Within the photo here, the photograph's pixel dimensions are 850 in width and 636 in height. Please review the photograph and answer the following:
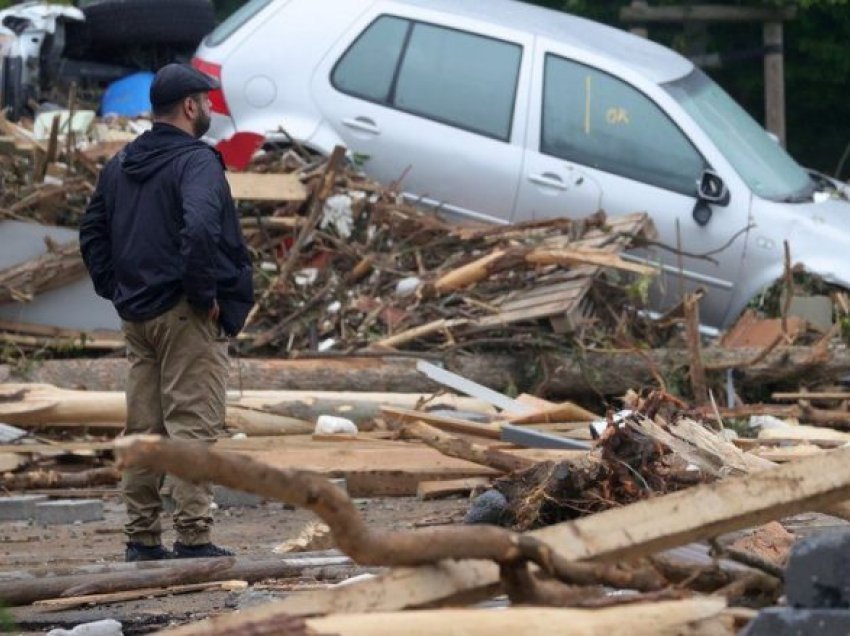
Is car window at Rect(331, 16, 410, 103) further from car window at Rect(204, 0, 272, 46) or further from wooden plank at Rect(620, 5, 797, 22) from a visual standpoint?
wooden plank at Rect(620, 5, 797, 22)

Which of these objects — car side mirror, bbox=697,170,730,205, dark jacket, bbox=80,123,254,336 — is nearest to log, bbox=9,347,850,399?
car side mirror, bbox=697,170,730,205

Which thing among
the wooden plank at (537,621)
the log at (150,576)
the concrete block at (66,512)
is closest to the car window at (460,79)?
the concrete block at (66,512)

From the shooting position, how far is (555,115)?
11828mm

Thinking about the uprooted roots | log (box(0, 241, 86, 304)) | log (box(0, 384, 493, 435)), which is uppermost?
the uprooted roots

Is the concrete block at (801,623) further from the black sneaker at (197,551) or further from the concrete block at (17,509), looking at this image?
the concrete block at (17,509)

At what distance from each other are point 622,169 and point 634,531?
24.9 ft

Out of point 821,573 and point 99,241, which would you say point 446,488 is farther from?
point 821,573

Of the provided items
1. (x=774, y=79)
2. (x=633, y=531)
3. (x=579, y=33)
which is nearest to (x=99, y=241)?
(x=633, y=531)

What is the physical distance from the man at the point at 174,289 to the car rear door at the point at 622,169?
449 cm

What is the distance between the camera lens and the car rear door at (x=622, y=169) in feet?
37.9

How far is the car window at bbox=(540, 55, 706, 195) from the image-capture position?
11648mm

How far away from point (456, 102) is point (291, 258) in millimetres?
1625

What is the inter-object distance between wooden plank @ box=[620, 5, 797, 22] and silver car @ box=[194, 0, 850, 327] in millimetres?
4173

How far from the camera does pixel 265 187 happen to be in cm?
1142
